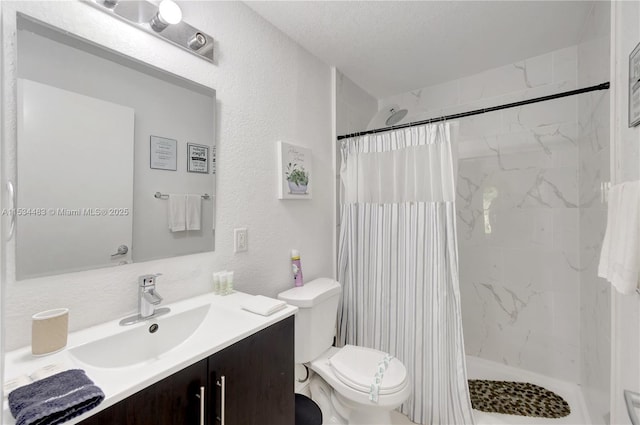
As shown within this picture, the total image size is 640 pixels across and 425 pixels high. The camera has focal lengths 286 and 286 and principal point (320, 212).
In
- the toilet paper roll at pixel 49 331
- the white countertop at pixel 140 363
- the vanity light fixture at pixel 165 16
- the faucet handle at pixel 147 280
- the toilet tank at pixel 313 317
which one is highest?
the vanity light fixture at pixel 165 16

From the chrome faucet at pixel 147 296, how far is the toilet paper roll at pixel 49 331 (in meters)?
0.22

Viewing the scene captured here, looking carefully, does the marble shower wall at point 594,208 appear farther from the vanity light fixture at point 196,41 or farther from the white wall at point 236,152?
the vanity light fixture at point 196,41

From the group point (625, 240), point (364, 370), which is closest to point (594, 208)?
point (625, 240)

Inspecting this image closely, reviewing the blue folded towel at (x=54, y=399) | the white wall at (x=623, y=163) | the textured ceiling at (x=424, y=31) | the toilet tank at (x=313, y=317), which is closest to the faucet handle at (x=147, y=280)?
the blue folded towel at (x=54, y=399)

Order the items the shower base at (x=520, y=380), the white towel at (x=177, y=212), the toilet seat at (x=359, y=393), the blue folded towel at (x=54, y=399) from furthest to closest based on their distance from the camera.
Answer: the shower base at (x=520, y=380) → the toilet seat at (x=359, y=393) → the white towel at (x=177, y=212) → the blue folded towel at (x=54, y=399)

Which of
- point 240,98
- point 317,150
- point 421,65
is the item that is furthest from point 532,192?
point 240,98

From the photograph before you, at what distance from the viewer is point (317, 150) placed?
6.85 ft

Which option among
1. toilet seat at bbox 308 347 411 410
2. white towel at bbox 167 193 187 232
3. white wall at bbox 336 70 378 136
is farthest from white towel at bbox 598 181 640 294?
white wall at bbox 336 70 378 136

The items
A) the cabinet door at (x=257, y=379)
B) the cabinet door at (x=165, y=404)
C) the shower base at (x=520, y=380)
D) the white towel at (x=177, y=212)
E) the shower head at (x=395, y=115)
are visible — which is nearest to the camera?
the cabinet door at (x=165, y=404)

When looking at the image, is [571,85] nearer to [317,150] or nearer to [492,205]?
[492,205]

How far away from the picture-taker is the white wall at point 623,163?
40.9 inches

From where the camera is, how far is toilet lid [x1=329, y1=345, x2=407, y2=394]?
1445 mm

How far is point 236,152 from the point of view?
1.51m

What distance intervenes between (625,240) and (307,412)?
158cm
